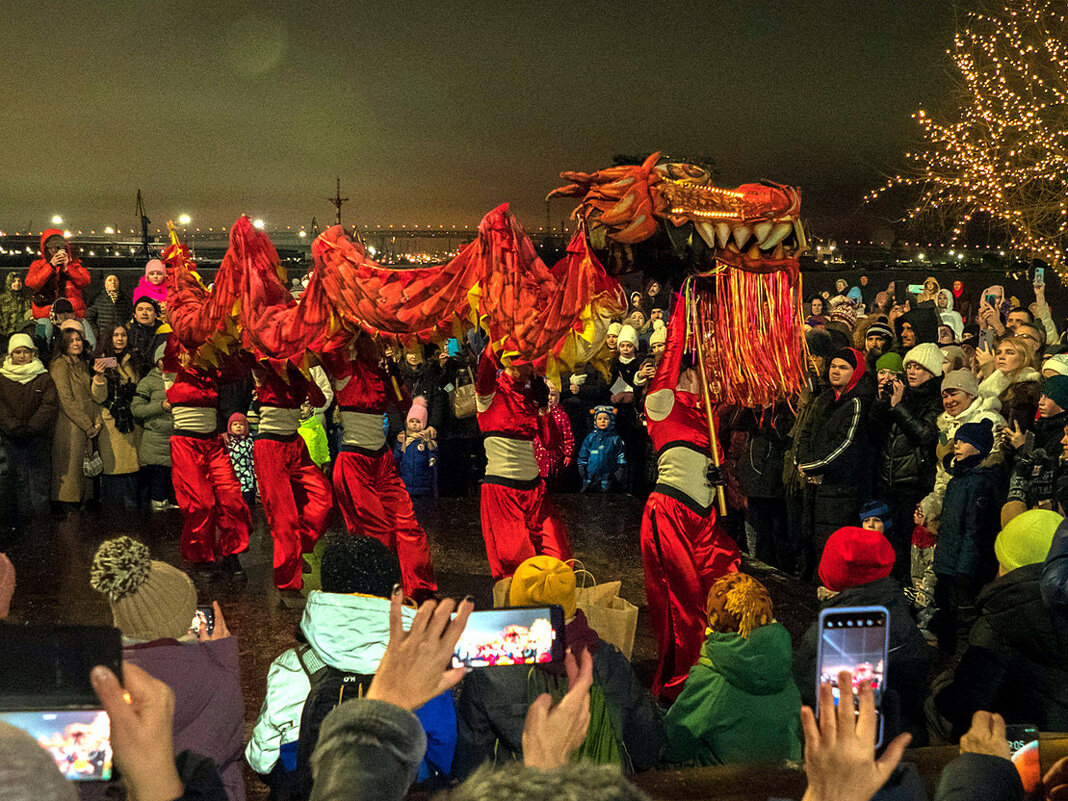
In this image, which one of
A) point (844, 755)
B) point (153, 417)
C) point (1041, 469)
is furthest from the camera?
point (153, 417)

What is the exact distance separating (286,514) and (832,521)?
300 centimetres

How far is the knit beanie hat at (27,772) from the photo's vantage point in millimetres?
947

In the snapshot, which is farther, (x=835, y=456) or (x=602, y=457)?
(x=602, y=457)

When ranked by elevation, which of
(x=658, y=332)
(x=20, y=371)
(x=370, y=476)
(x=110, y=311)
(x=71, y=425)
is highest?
(x=110, y=311)

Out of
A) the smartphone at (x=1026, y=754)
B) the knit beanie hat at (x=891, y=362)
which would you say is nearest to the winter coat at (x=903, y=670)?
the smartphone at (x=1026, y=754)

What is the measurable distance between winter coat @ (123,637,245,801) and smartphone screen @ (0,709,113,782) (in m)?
0.59

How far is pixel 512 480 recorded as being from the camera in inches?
193

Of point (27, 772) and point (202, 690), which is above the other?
point (27, 772)

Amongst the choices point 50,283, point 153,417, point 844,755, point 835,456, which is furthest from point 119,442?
point 844,755

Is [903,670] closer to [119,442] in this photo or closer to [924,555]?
[924,555]

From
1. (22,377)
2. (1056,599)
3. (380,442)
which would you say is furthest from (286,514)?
(1056,599)

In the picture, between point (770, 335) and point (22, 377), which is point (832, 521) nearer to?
point (770, 335)

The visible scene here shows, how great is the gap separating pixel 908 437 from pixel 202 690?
4.45 metres

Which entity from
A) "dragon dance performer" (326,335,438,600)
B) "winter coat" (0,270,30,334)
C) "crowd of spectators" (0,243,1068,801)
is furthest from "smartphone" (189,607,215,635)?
"winter coat" (0,270,30,334)
